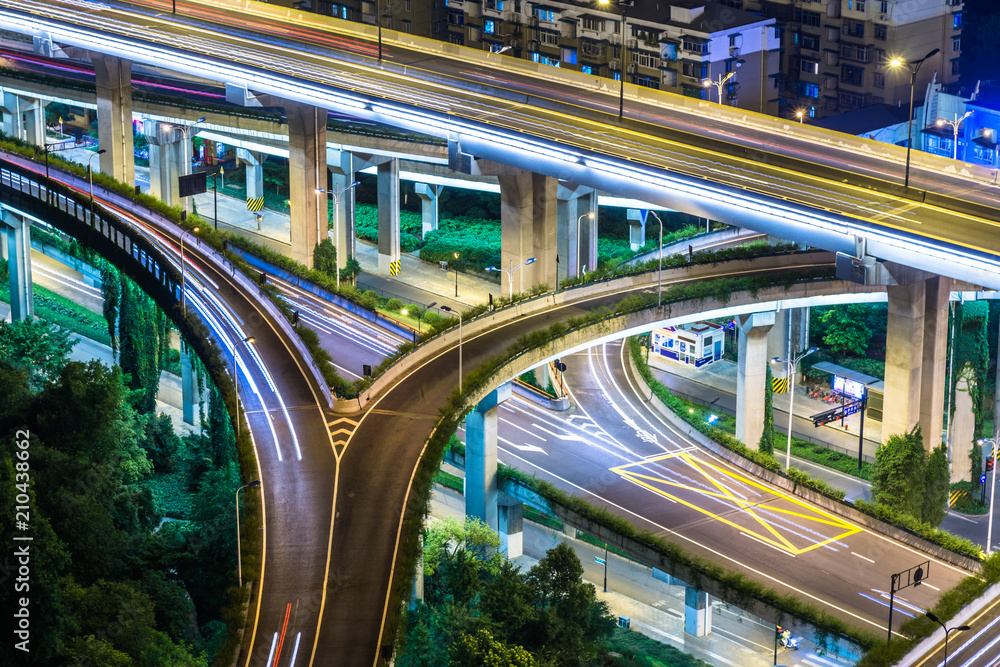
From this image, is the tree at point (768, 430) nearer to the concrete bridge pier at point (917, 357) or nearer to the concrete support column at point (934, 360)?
the concrete bridge pier at point (917, 357)

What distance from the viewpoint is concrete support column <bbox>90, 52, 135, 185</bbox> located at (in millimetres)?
121438

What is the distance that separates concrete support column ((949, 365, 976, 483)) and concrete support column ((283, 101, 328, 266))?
52710 mm

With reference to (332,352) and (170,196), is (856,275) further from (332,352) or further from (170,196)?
(170,196)

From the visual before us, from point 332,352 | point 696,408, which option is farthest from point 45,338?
point 696,408

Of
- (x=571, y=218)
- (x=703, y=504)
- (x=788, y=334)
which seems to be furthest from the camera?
(x=571, y=218)

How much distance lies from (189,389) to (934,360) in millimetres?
50586

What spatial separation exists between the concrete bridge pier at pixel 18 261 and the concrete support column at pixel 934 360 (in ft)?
223

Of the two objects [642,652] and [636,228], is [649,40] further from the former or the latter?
[642,652]

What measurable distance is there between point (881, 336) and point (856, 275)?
3666 centimetres

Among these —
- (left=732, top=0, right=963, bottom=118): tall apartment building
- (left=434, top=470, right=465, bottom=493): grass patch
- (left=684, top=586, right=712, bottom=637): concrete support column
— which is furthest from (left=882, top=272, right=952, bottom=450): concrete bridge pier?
(left=732, top=0, right=963, bottom=118): tall apartment building

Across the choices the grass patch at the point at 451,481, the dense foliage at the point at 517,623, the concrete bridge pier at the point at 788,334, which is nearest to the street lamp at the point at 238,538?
the dense foliage at the point at 517,623

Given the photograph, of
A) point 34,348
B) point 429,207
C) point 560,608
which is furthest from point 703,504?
point 429,207

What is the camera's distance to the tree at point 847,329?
115 m

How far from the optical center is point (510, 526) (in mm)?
85562
